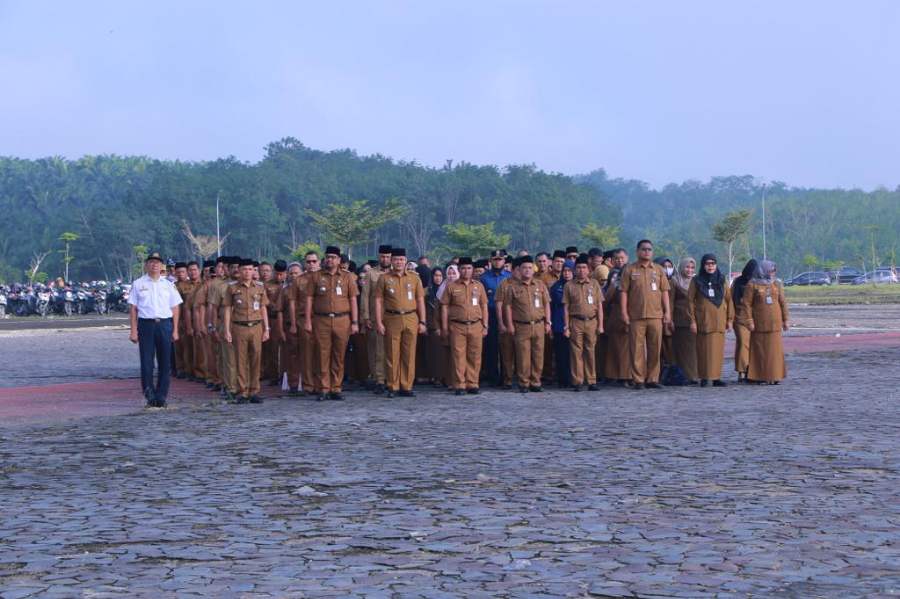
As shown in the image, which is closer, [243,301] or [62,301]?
[243,301]

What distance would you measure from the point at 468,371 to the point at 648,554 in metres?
10.0

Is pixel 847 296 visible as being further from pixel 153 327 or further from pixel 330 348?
pixel 153 327

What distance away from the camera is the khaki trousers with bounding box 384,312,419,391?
15938 mm

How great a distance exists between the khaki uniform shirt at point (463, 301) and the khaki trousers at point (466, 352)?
100mm

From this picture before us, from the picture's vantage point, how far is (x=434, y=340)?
58.0 ft

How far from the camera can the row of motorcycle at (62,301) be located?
54.4m

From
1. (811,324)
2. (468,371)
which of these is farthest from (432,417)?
(811,324)

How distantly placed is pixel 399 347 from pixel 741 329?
4.55 meters

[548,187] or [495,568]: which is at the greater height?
[548,187]

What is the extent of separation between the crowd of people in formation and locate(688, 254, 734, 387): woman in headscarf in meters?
0.02

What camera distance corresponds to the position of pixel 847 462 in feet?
Result: 30.3

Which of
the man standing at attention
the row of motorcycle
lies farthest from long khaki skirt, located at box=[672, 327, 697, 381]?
the row of motorcycle

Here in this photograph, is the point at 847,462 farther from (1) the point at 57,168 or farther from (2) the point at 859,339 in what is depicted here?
(1) the point at 57,168

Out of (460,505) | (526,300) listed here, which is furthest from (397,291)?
(460,505)
